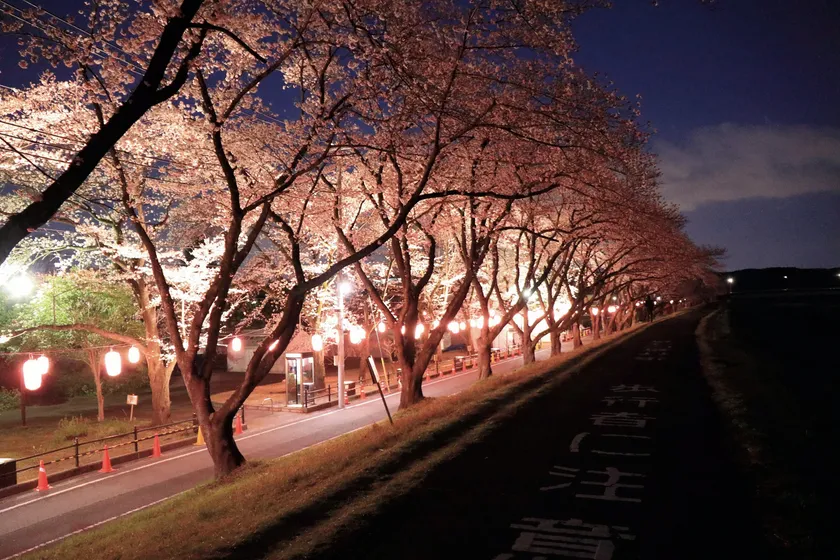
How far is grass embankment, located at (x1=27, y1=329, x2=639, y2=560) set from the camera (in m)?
6.12

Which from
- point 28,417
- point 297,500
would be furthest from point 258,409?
point 297,500

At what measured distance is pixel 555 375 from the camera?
63.3ft

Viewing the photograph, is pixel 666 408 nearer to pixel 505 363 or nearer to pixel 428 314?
pixel 428 314

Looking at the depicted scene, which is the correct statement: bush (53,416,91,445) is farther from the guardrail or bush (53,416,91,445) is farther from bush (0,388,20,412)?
bush (0,388,20,412)

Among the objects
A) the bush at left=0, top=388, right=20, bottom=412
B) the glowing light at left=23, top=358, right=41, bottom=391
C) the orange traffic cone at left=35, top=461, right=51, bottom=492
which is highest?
the glowing light at left=23, top=358, right=41, bottom=391

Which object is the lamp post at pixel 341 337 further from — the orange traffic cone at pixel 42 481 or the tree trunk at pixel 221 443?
the tree trunk at pixel 221 443

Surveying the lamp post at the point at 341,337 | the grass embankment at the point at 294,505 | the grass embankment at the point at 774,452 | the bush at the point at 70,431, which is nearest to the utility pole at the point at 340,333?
the lamp post at the point at 341,337

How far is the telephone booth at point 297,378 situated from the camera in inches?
1089

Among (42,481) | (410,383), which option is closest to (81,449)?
(42,481)

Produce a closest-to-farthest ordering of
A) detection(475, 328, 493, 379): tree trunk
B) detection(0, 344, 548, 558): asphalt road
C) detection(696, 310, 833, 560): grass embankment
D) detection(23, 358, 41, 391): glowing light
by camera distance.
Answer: detection(696, 310, 833, 560): grass embankment
detection(0, 344, 548, 558): asphalt road
detection(23, 358, 41, 391): glowing light
detection(475, 328, 493, 379): tree trunk

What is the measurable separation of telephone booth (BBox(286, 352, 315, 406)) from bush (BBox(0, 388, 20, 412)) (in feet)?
49.1

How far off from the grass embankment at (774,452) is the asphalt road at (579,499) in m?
0.23

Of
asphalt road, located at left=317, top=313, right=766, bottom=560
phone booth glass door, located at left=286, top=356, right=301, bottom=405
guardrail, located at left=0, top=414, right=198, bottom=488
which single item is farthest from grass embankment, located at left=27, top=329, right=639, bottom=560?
phone booth glass door, located at left=286, top=356, right=301, bottom=405

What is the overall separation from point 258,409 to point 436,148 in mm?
20689
